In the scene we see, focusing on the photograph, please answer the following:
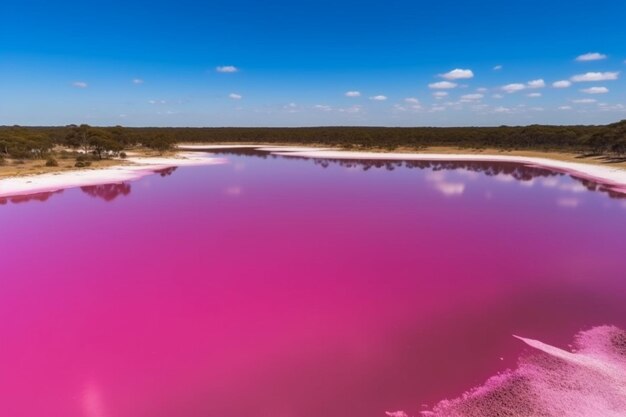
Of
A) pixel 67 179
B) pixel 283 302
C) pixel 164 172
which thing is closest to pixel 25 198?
pixel 67 179

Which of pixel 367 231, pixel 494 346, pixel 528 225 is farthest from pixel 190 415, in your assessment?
pixel 528 225

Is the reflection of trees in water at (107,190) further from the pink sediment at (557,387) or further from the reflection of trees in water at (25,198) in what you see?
the pink sediment at (557,387)

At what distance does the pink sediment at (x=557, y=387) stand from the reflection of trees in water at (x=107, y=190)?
26416mm

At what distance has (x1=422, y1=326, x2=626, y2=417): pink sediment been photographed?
694 centimetres

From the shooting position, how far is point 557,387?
299 inches

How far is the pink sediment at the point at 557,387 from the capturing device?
22.8ft

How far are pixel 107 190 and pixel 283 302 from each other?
25399 mm

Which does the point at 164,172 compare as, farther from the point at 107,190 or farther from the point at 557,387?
the point at 557,387

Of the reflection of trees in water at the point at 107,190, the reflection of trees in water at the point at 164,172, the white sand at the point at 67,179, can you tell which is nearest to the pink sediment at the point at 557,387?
the reflection of trees in water at the point at 107,190

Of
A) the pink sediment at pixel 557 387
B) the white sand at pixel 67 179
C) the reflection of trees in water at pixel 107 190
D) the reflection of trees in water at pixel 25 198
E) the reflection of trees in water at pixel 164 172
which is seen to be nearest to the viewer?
the pink sediment at pixel 557 387

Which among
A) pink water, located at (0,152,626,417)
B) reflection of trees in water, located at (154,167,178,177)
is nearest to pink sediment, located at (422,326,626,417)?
pink water, located at (0,152,626,417)

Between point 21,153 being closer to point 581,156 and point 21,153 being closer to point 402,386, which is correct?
point 402,386

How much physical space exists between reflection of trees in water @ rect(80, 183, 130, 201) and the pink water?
196 inches

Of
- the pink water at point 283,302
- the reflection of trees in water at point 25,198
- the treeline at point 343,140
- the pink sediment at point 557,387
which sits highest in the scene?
the treeline at point 343,140
